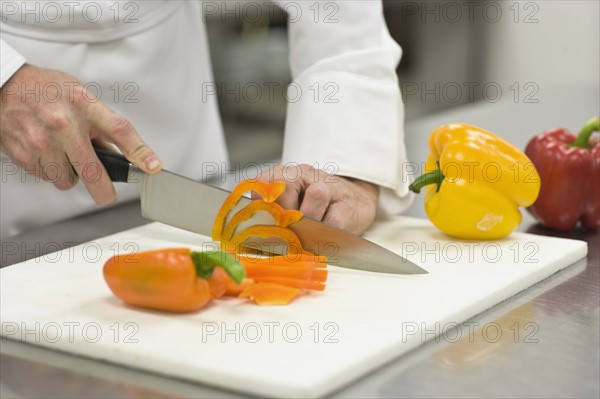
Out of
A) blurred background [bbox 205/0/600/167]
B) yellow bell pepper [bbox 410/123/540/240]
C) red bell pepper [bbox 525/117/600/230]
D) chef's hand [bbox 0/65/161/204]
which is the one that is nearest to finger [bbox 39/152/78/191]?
chef's hand [bbox 0/65/161/204]

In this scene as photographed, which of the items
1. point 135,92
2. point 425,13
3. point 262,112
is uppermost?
point 135,92

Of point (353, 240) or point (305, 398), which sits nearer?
point (305, 398)

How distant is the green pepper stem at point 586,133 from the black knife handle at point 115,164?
0.66m

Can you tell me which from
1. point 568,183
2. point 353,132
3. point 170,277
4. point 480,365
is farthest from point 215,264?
point 568,183

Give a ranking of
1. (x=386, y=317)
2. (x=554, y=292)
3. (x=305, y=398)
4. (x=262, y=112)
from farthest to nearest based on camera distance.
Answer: (x=262, y=112) → (x=554, y=292) → (x=386, y=317) → (x=305, y=398)

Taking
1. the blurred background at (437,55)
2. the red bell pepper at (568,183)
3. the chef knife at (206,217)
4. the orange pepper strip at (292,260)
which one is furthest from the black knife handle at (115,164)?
the blurred background at (437,55)

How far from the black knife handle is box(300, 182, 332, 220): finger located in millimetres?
232

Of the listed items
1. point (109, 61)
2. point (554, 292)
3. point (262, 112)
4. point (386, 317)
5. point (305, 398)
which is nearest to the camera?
point (305, 398)

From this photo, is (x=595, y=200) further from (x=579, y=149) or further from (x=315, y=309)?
(x=315, y=309)

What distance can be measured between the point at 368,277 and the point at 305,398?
30 centimetres

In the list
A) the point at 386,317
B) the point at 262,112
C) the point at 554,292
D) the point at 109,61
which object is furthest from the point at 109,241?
the point at 262,112

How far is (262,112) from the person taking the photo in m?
3.86

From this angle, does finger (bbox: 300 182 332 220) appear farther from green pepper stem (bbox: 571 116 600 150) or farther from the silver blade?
green pepper stem (bbox: 571 116 600 150)

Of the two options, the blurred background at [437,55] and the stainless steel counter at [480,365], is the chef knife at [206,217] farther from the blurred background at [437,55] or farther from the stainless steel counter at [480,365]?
the blurred background at [437,55]
